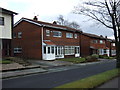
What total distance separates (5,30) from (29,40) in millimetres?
9714

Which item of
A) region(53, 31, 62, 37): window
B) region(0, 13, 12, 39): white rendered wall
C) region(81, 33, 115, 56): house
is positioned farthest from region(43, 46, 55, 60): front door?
region(81, 33, 115, 56): house

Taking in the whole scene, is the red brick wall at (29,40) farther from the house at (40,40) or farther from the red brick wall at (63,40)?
the red brick wall at (63,40)

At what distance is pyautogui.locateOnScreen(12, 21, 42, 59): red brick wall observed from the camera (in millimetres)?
31689

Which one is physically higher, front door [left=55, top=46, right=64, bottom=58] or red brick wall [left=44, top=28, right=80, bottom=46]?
red brick wall [left=44, top=28, right=80, bottom=46]

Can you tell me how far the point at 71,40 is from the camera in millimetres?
39094

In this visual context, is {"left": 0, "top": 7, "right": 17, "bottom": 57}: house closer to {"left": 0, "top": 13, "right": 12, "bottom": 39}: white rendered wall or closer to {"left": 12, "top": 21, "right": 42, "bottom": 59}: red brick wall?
{"left": 0, "top": 13, "right": 12, "bottom": 39}: white rendered wall

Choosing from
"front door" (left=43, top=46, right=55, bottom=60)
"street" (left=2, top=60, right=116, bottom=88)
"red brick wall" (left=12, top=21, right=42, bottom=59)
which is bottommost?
"street" (left=2, top=60, right=116, bottom=88)

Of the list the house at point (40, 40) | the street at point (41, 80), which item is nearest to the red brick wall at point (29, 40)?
the house at point (40, 40)

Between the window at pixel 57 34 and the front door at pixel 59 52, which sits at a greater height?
the window at pixel 57 34

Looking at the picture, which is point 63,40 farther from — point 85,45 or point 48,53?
point 85,45

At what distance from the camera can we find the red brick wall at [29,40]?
3169cm

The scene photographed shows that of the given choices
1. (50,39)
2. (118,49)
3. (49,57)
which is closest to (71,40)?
(50,39)

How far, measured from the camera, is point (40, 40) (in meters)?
31.4

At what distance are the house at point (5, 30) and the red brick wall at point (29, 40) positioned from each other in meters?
7.04
